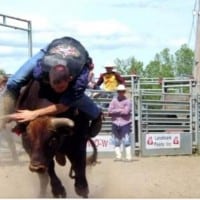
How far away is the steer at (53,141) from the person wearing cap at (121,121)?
7727 millimetres

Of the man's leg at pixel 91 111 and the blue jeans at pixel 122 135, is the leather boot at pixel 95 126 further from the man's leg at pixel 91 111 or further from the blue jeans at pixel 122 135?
the blue jeans at pixel 122 135

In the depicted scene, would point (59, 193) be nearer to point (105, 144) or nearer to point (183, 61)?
point (105, 144)

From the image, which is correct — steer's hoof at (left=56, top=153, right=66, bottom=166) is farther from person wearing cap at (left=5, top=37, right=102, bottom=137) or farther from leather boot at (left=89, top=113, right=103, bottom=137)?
person wearing cap at (left=5, top=37, right=102, bottom=137)

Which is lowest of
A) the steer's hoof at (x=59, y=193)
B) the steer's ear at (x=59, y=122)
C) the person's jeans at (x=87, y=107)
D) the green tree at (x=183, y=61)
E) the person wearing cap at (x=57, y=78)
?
the steer's hoof at (x=59, y=193)

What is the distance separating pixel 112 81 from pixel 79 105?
9264 mm

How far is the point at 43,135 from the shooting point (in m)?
7.26

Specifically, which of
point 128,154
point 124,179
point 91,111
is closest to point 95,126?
point 91,111

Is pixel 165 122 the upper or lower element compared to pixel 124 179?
upper

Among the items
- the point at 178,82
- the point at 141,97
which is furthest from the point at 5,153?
the point at 178,82

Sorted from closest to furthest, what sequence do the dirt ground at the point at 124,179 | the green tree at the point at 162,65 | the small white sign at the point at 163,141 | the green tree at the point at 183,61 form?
1. the dirt ground at the point at 124,179
2. the small white sign at the point at 163,141
3. the green tree at the point at 162,65
4. the green tree at the point at 183,61

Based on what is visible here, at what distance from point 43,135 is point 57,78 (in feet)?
1.97

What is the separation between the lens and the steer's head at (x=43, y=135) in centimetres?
719

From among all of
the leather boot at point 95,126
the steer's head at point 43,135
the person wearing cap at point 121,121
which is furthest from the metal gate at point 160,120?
the steer's head at point 43,135

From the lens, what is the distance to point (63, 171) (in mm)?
10406
